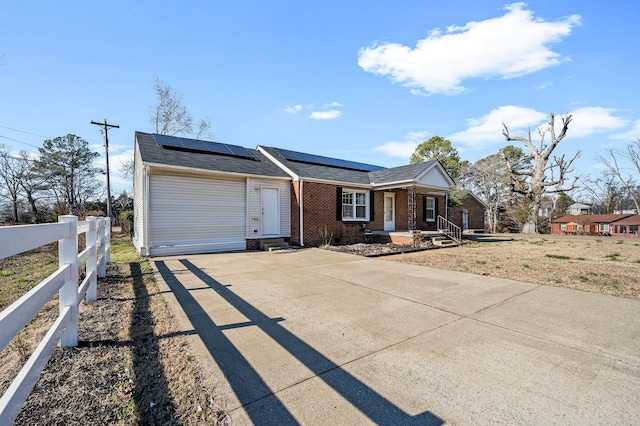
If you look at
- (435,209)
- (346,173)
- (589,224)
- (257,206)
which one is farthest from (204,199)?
(589,224)

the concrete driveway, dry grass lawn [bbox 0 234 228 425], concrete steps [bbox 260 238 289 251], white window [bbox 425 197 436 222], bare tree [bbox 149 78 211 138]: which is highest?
bare tree [bbox 149 78 211 138]

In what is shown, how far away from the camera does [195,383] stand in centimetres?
235

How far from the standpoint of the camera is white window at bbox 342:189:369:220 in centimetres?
1404

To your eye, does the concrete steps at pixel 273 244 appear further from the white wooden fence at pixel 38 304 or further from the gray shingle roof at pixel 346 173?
the white wooden fence at pixel 38 304

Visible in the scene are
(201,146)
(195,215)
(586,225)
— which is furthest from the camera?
(586,225)

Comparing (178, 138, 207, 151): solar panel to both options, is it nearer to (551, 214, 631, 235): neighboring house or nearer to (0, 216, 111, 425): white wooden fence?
(0, 216, 111, 425): white wooden fence

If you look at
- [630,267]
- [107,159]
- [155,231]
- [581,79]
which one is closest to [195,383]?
[155,231]

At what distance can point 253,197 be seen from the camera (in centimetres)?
1177

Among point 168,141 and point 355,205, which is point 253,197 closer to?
point 168,141

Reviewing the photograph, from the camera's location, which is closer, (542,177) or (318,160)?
(318,160)

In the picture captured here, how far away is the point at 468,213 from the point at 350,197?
16922mm

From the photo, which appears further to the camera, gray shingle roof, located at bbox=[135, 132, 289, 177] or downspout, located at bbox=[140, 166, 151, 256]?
gray shingle roof, located at bbox=[135, 132, 289, 177]

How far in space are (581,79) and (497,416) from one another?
1724 cm

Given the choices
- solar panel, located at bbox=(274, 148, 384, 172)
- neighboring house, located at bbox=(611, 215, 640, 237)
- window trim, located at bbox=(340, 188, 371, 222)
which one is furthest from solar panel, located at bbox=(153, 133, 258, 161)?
neighboring house, located at bbox=(611, 215, 640, 237)
